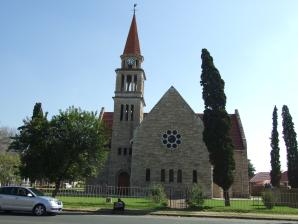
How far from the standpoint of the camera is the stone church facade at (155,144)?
1661 inches

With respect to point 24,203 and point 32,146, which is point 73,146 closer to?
point 32,146

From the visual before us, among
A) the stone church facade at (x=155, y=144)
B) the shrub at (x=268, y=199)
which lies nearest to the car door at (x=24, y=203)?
the shrub at (x=268, y=199)

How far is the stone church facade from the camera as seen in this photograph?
4219 cm

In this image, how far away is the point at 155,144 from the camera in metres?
43.4

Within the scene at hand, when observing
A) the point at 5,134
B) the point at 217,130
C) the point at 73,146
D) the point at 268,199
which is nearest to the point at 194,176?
the point at 217,130

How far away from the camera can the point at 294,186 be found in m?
38.8

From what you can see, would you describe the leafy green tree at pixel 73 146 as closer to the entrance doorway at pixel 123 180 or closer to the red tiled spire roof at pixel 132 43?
the entrance doorway at pixel 123 180

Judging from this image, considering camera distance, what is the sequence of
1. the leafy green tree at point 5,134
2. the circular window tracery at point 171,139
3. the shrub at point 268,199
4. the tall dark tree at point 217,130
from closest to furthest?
the shrub at point 268,199 → the tall dark tree at point 217,130 → the circular window tracery at point 171,139 → the leafy green tree at point 5,134

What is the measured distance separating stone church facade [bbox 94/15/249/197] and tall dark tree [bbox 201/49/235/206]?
12.0 m

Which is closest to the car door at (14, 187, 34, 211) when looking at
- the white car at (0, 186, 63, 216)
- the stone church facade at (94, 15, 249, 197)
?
the white car at (0, 186, 63, 216)

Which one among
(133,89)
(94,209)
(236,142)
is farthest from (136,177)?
(94,209)

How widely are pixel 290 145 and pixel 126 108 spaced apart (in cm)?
1971

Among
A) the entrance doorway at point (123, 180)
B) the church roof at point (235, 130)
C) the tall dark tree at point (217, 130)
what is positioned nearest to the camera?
the tall dark tree at point (217, 130)

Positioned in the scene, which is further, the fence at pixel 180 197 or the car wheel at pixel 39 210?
the fence at pixel 180 197
